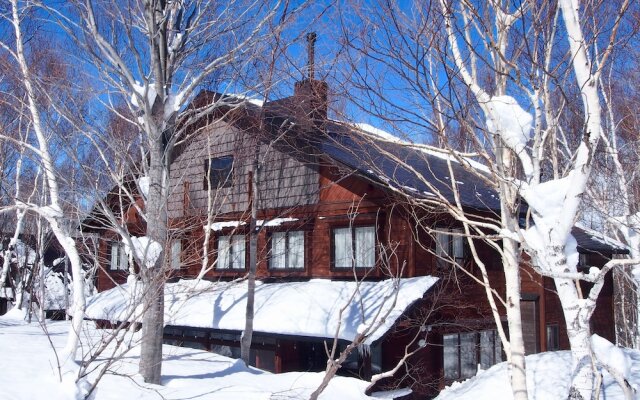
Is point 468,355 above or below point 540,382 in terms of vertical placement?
below

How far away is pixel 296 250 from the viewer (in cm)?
1667

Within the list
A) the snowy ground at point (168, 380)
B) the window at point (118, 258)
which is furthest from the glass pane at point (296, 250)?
the window at point (118, 258)

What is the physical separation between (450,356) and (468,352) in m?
0.76

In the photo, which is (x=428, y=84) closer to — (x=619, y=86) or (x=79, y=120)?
(x=79, y=120)

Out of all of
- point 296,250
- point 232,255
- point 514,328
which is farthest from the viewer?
point 232,255

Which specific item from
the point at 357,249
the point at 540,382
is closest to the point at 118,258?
the point at 357,249

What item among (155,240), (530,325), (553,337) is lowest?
(553,337)

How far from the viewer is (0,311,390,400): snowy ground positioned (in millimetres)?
8820

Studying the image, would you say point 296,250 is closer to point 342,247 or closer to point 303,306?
point 342,247

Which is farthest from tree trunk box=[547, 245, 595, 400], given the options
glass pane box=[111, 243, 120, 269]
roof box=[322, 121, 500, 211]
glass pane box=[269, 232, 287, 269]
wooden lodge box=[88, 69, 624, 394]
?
glass pane box=[111, 243, 120, 269]

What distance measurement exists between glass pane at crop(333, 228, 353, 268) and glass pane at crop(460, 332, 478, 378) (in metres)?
3.73

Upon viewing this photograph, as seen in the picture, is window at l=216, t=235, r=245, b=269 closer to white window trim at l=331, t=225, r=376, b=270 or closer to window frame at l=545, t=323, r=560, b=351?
white window trim at l=331, t=225, r=376, b=270

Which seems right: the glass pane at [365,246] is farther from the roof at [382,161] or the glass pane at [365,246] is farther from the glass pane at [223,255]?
the glass pane at [223,255]

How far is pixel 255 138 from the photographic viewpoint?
15.8 m
